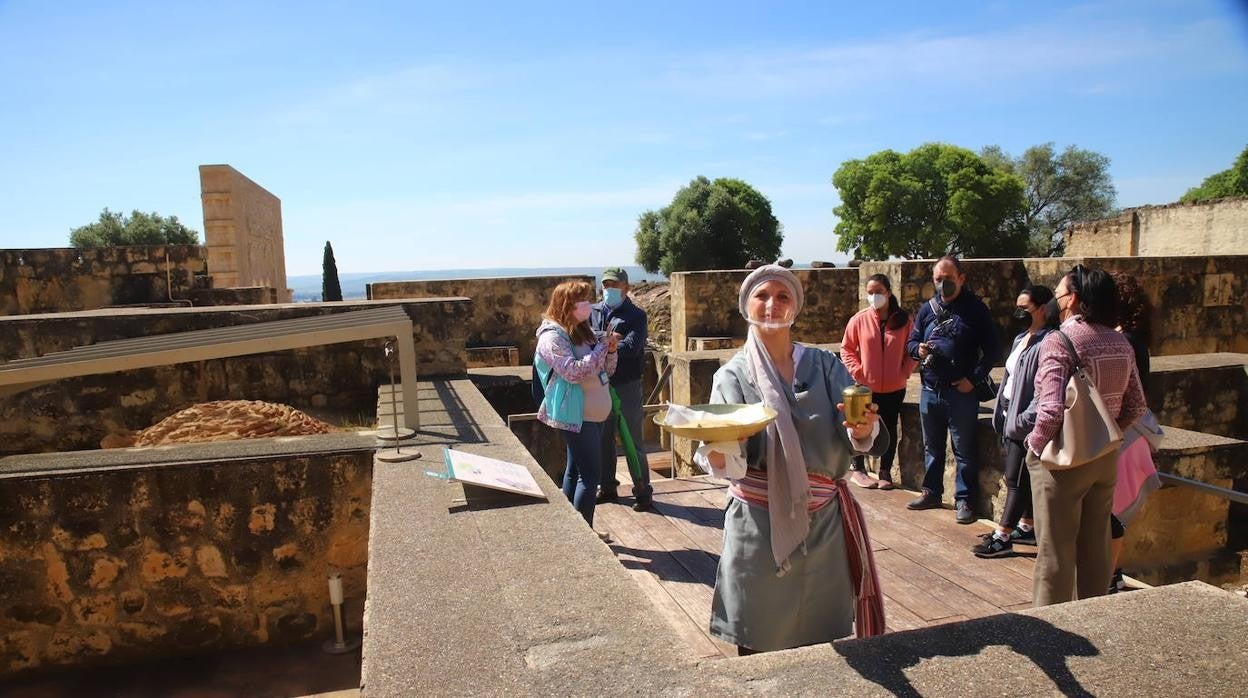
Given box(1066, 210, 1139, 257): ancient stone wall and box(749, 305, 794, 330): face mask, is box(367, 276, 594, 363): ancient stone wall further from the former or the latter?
box(1066, 210, 1139, 257): ancient stone wall

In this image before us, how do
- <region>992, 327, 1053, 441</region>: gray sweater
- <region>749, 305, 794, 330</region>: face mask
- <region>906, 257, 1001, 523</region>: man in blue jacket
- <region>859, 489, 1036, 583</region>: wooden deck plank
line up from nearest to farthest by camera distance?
<region>749, 305, 794, 330</region>: face mask
<region>992, 327, 1053, 441</region>: gray sweater
<region>859, 489, 1036, 583</region>: wooden deck plank
<region>906, 257, 1001, 523</region>: man in blue jacket

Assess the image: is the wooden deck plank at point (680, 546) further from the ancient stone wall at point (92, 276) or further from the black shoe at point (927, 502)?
the ancient stone wall at point (92, 276)

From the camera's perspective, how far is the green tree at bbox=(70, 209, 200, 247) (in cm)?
3575

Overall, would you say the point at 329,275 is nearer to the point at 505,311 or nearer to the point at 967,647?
the point at 505,311

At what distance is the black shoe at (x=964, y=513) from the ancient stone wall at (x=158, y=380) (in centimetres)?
421

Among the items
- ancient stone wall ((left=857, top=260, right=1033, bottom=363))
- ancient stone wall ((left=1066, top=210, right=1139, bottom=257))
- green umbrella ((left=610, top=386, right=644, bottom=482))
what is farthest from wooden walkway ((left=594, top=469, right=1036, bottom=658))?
ancient stone wall ((left=1066, top=210, right=1139, bottom=257))

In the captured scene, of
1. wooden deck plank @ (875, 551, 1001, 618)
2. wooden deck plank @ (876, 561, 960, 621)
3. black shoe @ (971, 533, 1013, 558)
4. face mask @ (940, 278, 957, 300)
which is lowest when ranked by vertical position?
wooden deck plank @ (876, 561, 960, 621)

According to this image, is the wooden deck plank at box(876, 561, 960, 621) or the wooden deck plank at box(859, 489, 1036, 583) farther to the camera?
the wooden deck plank at box(859, 489, 1036, 583)

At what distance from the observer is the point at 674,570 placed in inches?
163

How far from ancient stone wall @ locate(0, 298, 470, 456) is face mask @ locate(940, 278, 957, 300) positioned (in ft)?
13.0

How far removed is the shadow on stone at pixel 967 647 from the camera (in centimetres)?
166

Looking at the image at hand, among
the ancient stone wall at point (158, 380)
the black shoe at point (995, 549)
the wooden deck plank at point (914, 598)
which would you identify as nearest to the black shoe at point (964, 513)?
the black shoe at point (995, 549)

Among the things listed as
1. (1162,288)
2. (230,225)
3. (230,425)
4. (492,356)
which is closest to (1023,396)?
(230,425)

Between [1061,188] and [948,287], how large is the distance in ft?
182
